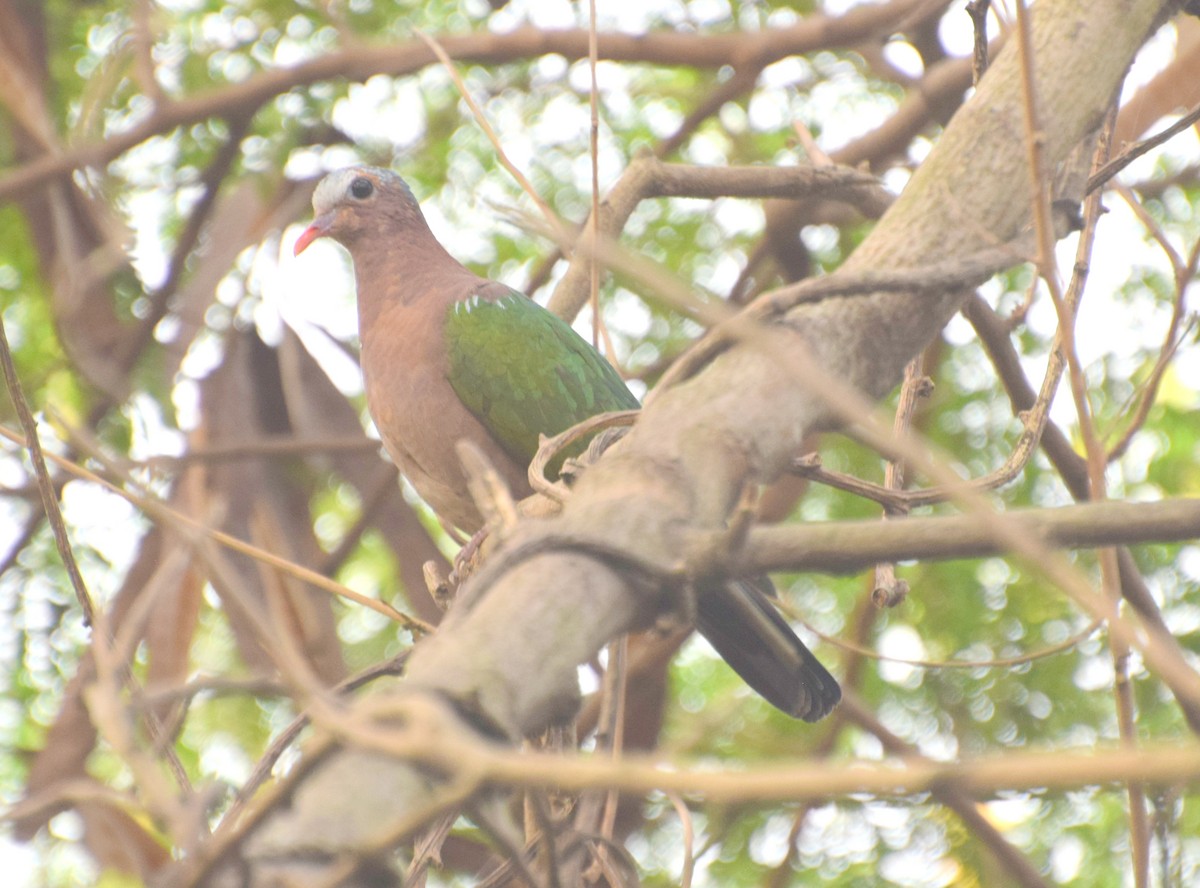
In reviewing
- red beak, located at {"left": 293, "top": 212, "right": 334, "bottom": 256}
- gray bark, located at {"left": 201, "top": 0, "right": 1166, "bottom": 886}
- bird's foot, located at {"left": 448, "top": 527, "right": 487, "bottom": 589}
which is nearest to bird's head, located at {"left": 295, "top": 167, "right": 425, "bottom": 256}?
red beak, located at {"left": 293, "top": 212, "right": 334, "bottom": 256}

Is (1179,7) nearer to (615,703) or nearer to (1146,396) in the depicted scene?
(1146,396)

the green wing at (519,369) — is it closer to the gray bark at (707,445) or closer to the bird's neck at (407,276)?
the bird's neck at (407,276)

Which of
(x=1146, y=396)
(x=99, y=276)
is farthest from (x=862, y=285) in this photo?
(x=99, y=276)

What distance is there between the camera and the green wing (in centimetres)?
411

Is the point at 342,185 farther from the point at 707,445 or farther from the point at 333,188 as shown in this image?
the point at 707,445

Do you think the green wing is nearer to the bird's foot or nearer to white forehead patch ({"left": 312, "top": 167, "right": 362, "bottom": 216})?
the bird's foot

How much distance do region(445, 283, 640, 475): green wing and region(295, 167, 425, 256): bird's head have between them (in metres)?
0.71

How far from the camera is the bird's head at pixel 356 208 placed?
480cm

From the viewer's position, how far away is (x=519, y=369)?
4.13 m

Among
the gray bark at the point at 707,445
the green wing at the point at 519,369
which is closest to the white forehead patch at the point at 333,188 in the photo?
the green wing at the point at 519,369

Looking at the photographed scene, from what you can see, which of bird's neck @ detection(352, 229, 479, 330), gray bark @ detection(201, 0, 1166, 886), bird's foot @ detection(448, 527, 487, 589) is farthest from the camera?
bird's neck @ detection(352, 229, 479, 330)

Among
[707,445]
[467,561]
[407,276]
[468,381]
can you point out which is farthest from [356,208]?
[707,445]

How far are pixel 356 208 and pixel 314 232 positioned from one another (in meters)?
0.17

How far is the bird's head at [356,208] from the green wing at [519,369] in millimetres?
711
